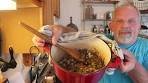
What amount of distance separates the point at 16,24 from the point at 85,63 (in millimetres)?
1284

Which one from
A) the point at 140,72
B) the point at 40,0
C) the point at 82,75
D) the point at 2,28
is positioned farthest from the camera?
the point at 2,28

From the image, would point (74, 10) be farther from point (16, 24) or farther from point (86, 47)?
point (86, 47)

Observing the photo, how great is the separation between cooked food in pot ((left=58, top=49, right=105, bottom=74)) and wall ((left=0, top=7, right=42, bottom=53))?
1.14 metres

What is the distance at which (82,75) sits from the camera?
0.78 meters

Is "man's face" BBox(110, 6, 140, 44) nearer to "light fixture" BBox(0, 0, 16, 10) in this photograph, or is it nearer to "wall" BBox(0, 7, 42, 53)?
"light fixture" BBox(0, 0, 16, 10)

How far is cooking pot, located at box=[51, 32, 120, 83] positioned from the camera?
31.2 inches

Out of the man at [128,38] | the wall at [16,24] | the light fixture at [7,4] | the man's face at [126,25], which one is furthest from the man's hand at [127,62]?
the wall at [16,24]

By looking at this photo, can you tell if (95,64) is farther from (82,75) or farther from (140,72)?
(140,72)

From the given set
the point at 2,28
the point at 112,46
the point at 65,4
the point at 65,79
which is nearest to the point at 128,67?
the point at 112,46

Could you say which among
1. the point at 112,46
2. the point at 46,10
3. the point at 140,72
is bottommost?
the point at 140,72

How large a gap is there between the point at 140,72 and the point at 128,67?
20cm

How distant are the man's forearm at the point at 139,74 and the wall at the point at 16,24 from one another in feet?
3.40

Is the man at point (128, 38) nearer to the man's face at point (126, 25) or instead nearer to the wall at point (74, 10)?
the man's face at point (126, 25)

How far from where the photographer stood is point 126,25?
133cm
